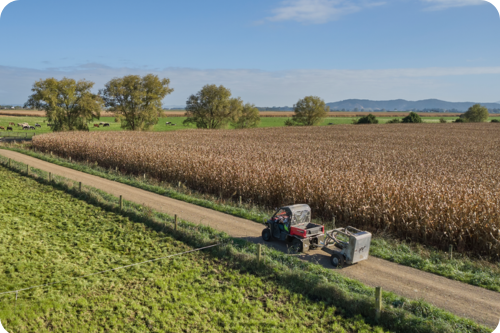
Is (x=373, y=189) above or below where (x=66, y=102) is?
below

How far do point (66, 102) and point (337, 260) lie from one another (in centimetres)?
6655

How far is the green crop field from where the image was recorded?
28.3 feet

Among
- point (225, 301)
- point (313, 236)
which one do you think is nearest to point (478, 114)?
point (313, 236)

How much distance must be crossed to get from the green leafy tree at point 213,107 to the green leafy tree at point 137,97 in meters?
14.5

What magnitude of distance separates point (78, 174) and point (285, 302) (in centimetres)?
2483

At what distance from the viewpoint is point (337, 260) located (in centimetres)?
1172

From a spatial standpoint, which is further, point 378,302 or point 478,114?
point 478,114

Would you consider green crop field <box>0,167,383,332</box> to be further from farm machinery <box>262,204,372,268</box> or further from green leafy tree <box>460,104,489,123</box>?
green leafy tree <box>460,104,489,123</box>

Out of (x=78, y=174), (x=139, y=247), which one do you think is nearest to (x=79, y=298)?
(x=139, y=247)

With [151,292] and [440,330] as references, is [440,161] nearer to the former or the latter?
[440,330]

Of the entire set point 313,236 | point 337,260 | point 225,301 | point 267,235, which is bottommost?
point 225,301

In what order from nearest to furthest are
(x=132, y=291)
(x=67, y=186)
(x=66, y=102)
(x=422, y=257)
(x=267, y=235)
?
(x=132, y=291) → (x=422, y=257) → (x=267, y=235) → (x=67, y=186) → (x=66, y=102)

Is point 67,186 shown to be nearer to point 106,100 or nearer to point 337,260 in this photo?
point 337,260

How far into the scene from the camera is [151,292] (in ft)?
32.9
